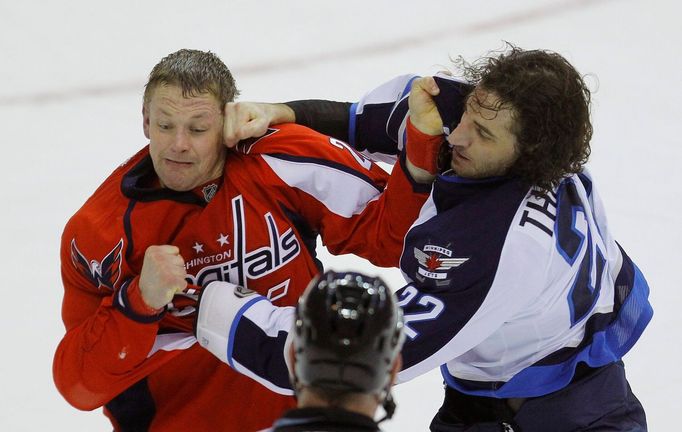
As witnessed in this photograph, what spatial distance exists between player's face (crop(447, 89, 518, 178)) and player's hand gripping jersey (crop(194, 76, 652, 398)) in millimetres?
35

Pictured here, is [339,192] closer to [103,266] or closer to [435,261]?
[435,261]

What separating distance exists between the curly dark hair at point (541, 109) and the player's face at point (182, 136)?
27.8 inches

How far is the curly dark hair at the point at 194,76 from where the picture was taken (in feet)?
9.78

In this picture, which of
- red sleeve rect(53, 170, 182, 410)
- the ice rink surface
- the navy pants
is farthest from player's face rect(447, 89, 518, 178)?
the ice rink surface

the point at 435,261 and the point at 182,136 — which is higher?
the point at 182,136

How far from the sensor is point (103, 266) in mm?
2898

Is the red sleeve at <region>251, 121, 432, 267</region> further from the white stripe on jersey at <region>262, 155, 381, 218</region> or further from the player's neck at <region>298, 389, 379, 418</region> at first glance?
the player's neck at <region>298, 389, 379, 418</region>

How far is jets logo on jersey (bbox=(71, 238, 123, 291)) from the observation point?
2889 mm

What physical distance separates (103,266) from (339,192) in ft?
2.04

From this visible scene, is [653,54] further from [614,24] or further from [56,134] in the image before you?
[56,134]

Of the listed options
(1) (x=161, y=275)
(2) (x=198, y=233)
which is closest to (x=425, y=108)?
(2) (x=198, y=233)

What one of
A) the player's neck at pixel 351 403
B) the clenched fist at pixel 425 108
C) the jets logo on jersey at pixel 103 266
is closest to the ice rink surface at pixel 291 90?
the jets logo on jersey at pixel 103 266

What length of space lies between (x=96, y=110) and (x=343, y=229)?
2870 millimetres

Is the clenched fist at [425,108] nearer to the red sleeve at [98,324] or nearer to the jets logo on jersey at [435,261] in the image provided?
the jets logo on jersey at [435,261]
